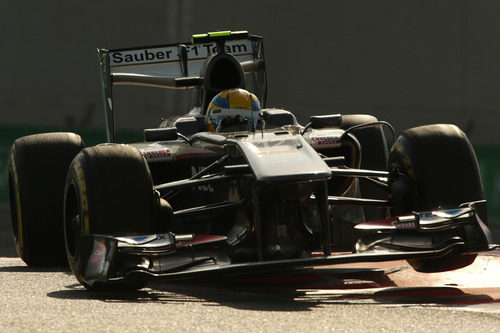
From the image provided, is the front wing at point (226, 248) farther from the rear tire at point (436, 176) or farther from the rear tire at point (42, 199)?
the rear tire at point (42, 199)

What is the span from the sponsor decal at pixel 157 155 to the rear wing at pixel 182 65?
1314mm

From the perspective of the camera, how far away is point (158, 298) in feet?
24.4

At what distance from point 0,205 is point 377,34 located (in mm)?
12281

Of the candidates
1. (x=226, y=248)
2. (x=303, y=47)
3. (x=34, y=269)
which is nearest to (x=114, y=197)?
(x=226, y=248)

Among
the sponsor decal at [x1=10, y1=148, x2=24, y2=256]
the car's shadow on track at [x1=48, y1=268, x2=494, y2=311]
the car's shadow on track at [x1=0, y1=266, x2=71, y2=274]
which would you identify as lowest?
the car's shadow on track at [x1=0, y1=266, x2=71, y2=274]

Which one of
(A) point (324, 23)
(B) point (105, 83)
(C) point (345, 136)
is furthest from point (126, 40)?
(C) point (345, 136)

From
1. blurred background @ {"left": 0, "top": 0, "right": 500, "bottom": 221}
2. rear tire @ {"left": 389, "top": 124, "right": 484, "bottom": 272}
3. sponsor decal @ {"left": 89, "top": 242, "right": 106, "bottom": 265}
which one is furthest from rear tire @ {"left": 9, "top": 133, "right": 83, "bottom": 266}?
blurred background @ {"left": 0, "top": 0, "right": 500, "bottom": 221}

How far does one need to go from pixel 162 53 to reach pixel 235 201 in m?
3.20

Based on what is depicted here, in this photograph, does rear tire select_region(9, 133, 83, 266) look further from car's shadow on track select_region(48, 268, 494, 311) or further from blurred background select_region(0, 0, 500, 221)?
blurred background select_region(0, 0, 500, 221)

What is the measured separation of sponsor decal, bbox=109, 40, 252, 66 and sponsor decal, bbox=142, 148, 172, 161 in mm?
2063

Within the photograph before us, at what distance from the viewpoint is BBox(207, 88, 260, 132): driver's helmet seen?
30.7 feet

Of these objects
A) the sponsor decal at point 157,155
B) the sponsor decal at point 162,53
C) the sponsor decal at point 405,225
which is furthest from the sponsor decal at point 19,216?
the sponsor decal at point 405,225

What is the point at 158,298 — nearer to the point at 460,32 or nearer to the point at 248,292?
the point at 248,292

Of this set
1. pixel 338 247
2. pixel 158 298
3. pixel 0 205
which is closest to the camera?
pixel 158 298
